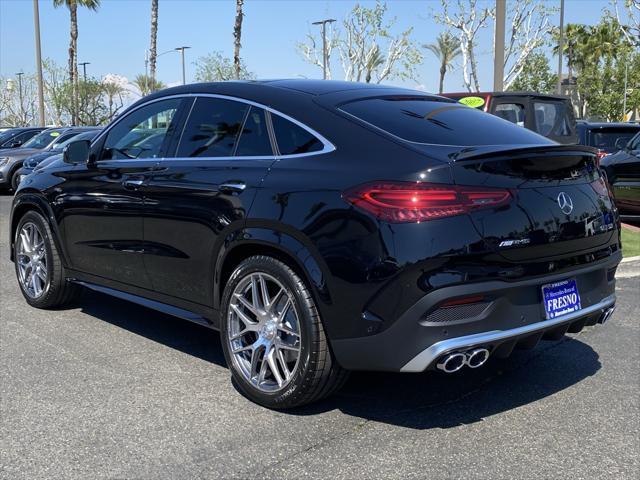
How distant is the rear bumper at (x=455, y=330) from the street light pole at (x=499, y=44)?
27.0 ft

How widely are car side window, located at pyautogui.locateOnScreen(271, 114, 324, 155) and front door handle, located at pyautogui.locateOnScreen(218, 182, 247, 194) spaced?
0.91 ft

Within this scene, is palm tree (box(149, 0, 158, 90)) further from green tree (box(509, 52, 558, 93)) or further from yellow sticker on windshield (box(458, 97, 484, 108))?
green tree (box(509, 52, 558, 93))

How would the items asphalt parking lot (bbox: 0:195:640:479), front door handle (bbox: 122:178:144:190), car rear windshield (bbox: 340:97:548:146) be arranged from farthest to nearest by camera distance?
front door handle (bbox: 122:178:144:190) < car rear windshield (bbox: 340:97:548:146) < asphalt parking lot (bbox: 0:195:640:479)

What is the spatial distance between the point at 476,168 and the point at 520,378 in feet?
5.35

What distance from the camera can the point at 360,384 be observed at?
4367mm

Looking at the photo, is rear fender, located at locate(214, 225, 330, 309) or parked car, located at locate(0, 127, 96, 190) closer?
rear fender, located at locate(214, 225, 330, 309)

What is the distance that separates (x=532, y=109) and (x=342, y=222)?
7.89m

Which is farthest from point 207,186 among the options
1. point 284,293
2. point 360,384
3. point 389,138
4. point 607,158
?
point 607,158

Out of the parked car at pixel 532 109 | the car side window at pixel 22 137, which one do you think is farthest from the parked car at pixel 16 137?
the parked car at pixel 532 109

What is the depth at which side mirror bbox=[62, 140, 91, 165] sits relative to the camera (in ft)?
17.8

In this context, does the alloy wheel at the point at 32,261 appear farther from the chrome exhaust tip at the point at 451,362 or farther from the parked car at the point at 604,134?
the parked car at the point at 604,134

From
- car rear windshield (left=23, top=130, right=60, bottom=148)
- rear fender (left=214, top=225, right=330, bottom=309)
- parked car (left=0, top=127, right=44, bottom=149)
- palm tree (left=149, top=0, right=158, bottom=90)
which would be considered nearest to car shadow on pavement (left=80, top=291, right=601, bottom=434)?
rear fender (left=214, top=225, right=330, bottom=309)

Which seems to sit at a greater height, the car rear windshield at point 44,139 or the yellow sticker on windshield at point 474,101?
the yellow sticker on windshield at point 474,101

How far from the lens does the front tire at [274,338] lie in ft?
11.8
